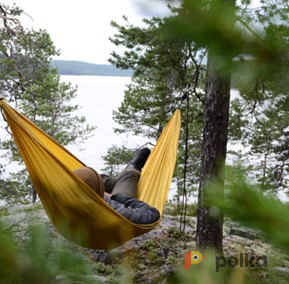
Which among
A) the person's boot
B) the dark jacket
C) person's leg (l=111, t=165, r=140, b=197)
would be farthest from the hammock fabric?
the person's boot

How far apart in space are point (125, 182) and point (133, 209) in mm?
434

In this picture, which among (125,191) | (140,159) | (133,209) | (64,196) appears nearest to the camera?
(64,196)

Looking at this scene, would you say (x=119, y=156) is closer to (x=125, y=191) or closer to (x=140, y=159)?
(x=140, y=159)

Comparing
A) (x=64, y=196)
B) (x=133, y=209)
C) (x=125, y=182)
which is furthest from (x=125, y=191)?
(x=64, y=196)

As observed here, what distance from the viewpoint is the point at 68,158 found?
261 centimetres

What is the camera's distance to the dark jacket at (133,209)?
2.18 meters

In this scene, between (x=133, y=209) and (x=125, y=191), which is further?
(x=125, y=191)

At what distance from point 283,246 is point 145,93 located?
20.5ft

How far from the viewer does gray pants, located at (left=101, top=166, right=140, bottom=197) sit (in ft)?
8.51

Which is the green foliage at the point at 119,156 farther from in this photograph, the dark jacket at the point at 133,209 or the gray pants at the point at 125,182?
the dark jacket at the point at 133,209

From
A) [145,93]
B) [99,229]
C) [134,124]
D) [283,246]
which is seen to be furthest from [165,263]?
[134,124]

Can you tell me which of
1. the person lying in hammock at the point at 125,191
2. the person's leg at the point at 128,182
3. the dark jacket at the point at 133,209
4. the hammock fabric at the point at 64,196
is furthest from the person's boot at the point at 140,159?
the hammock fabric at the point at 64,196

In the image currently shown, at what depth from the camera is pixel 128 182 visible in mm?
2654

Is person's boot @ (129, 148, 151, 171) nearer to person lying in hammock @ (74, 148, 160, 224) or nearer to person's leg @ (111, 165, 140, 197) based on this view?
person lying in hammock @ (74, 148, 160, 224)
